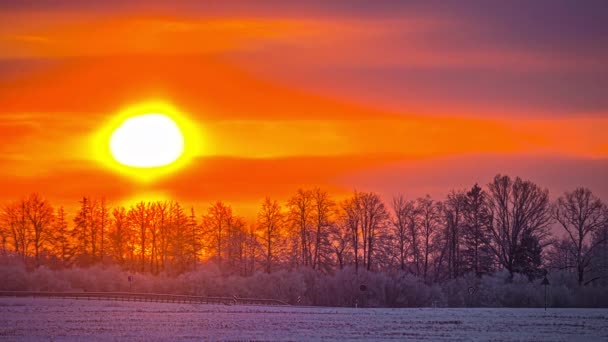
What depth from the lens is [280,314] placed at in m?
88.8

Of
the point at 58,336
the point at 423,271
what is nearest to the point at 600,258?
the point at 423,271

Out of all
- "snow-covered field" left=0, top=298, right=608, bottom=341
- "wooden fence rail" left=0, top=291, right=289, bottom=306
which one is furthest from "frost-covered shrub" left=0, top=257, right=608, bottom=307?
"snow-covered field" left=0, top=298, right=608, bottom=341

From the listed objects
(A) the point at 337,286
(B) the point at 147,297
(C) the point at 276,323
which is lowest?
(C) the point at 276,323

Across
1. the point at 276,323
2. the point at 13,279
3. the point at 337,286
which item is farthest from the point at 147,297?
the point at 276,323

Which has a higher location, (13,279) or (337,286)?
(13,279)

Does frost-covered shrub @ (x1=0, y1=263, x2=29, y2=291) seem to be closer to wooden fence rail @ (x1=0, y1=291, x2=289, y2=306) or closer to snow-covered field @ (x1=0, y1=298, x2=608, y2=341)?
wooden fence rail @ (x1=0, y1=291, x2=289, y2=306)

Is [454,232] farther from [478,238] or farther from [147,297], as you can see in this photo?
[147,297]

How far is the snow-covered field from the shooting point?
65688 mm

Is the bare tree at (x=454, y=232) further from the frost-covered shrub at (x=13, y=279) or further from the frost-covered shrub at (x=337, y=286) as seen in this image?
the frost-covered shrub at (x=13, y=279)

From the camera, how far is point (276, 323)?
252 ft

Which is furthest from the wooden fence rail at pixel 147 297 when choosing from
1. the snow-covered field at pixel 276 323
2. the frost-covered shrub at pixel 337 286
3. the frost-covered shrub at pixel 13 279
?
the frost-covered shrub at pixel 13 279

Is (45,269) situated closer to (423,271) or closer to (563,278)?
(423,271)

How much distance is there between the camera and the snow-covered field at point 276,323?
65.7 meters

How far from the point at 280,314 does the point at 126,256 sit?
64794 millimetres
